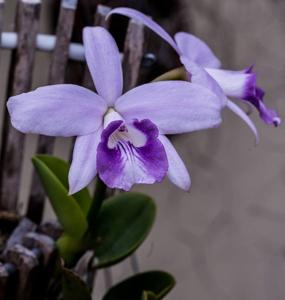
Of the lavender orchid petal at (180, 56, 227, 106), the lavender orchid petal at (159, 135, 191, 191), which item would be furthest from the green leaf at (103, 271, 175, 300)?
the lavender orchid petal at (180, 56, 227, 106)

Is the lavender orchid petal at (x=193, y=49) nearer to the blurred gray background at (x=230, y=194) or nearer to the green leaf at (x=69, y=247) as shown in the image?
the green leaf at (x=69, y=247)

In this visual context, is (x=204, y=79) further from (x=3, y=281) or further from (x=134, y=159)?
(x=3, y=281)

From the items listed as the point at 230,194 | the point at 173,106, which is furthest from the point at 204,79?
the point at 230,194

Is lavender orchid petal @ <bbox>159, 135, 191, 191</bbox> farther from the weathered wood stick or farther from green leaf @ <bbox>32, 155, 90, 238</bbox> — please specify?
the weathered wood stick

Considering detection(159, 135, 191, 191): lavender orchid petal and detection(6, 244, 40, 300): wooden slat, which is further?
detection(6, 244, 40, 300): wooden slat

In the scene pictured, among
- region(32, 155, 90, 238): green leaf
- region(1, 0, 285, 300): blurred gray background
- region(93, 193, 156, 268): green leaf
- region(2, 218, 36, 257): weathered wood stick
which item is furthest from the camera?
region(1, 0, 285, 300): blurred gray background

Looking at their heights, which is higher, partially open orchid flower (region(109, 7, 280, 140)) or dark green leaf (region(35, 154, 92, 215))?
partially open orchid flower (region(109, 7, 280, 140))

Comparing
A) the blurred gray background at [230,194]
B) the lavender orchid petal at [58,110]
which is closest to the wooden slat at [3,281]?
the lavender orchid petal at [58,110]
